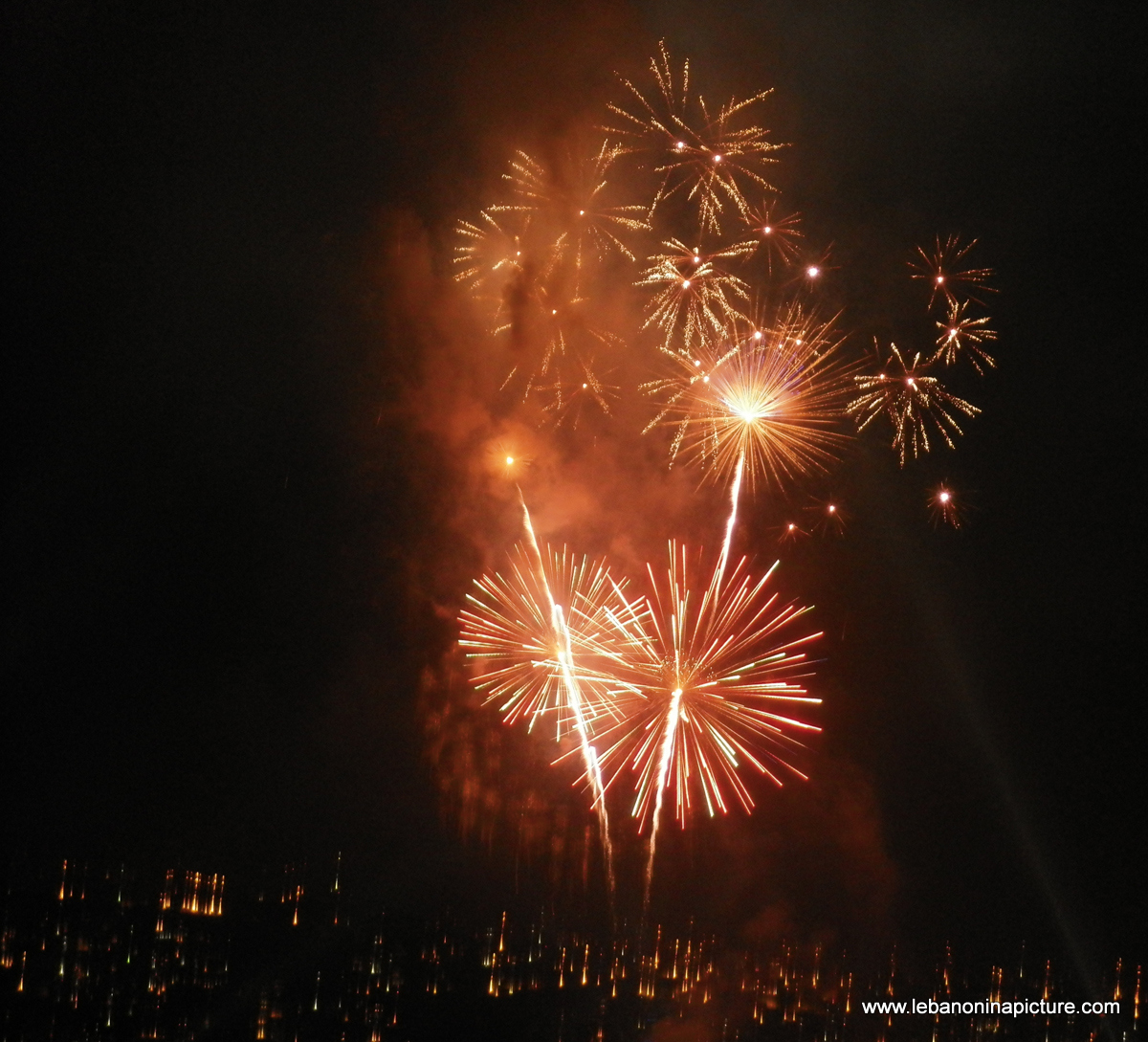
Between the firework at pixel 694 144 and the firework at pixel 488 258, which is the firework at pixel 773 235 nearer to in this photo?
the firework at pixel 694 144

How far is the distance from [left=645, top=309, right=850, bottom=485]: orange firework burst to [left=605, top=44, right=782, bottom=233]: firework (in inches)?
28.6

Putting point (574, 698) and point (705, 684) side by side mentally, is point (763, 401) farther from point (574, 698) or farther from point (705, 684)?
point (574, 698)

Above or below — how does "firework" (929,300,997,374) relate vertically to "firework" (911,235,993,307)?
below

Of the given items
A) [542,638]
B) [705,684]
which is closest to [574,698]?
[542,638]

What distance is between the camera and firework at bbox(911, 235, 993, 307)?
5516 millimetres

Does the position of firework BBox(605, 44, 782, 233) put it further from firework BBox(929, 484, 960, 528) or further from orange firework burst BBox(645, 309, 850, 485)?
firework BBox(929, 484, 960, 528)

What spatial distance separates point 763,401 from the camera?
18.1ft

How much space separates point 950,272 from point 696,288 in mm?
1441

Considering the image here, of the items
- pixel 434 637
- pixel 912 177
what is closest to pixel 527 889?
pixel 434 637

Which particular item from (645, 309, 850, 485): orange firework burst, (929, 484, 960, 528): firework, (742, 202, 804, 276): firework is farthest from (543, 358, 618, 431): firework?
(929, 484, 960, 528): firework

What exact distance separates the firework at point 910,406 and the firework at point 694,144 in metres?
1.20

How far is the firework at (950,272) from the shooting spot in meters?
5.52

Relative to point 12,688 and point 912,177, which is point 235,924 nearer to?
point 12,688

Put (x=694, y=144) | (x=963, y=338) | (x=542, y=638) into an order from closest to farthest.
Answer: (x=694, y=144)
(x=963, y=338)
(x=542, y=638)
